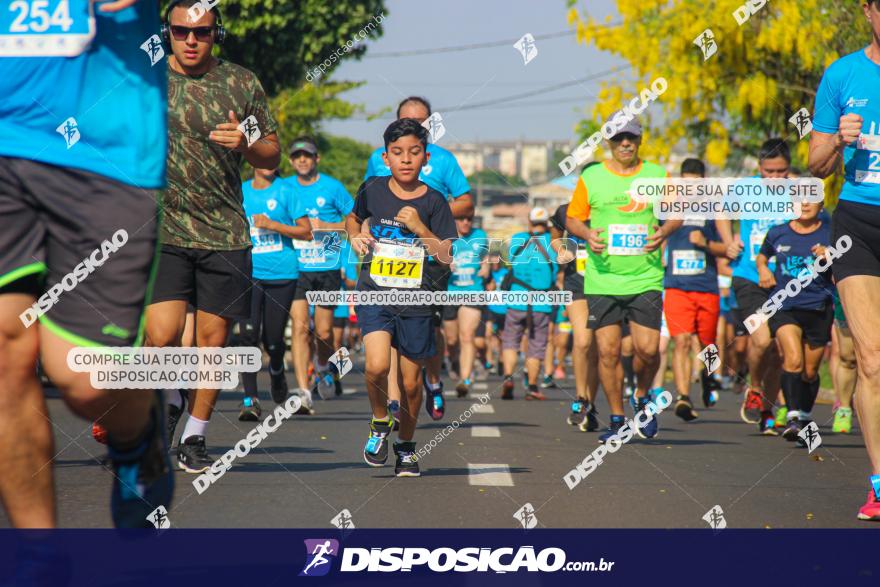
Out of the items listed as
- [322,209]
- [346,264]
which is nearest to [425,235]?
[322,209]

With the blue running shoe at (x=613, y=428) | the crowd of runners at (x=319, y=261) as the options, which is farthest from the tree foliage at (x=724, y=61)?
the blue running shoe at (x=613, y=428)

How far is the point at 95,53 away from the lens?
4.00 m

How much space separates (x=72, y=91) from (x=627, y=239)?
7.15 meters

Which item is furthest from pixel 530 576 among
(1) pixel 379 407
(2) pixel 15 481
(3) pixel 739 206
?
(3) pixel 739 206

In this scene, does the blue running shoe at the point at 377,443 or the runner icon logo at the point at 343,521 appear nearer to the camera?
the runner icon logo at the point at 343,521

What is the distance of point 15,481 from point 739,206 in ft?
31.7

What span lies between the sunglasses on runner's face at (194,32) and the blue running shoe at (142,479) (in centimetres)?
396

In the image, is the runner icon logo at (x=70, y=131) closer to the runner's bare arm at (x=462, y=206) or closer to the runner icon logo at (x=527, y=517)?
the runner icon logo at (x=527, y=517)

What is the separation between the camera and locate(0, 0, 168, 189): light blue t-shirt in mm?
3947

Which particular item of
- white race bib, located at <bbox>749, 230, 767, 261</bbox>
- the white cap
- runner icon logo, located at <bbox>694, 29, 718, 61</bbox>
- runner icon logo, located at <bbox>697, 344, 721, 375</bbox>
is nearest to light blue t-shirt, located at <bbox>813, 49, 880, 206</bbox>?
white race bib, located at <bbox>749, 230, 767, 261</bbox>

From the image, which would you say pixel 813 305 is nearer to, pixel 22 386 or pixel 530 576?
pixel 530 576

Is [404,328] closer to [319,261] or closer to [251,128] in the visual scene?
[251,128]

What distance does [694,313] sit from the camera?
551 inches

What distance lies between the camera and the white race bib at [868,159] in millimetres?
6855
